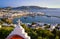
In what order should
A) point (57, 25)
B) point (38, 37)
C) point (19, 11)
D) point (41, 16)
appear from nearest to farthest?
Answer: point (38, 37) → point (57, 25) → point (41, 16) → point (19, 11)

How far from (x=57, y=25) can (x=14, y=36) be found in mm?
3417

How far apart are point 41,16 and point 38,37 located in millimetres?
3110

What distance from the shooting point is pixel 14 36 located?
154 inches

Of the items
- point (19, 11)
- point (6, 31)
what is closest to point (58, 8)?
point (19, 11)

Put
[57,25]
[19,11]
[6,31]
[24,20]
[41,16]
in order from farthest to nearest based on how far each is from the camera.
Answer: [19,11], [41,16], [24,20], [57,25], [6,31]

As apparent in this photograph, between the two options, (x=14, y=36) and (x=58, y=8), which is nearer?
(x=14, y=36)

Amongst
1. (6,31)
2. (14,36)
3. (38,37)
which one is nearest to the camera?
(14,36)

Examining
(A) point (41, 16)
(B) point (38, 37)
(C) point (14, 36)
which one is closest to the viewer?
(C) point (14, 36)

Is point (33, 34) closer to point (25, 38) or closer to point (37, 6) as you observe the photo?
point (25, 38)

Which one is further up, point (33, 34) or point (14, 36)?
point (14, 36)

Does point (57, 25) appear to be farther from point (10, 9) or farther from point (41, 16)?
point (10, 9)

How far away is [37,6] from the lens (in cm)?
842

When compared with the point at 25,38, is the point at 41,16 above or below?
below

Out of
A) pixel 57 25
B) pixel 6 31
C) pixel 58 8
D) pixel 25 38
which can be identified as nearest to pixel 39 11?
pixel 58 8
